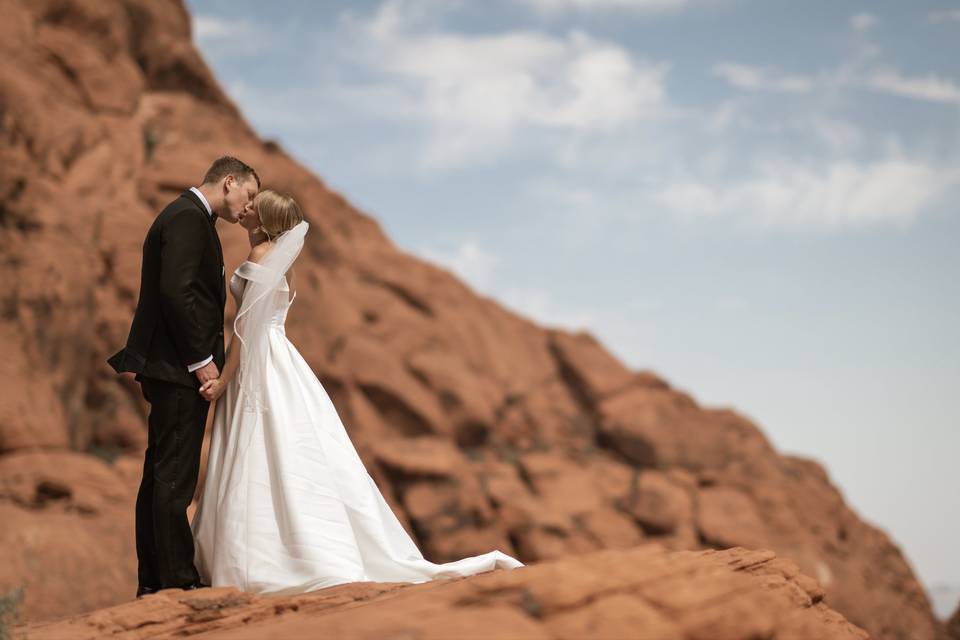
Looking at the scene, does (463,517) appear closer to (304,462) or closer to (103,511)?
(103,511)

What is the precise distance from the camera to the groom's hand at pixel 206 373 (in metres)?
5.70

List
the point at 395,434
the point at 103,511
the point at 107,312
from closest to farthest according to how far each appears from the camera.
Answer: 1. the point at 103,511
2. the point at 107,312
3. the point at 395,434

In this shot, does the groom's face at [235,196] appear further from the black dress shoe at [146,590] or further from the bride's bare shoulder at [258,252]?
the black dress shoe at [146,590]

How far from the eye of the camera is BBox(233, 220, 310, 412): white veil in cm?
591

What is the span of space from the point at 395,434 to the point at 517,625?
53.9 feet

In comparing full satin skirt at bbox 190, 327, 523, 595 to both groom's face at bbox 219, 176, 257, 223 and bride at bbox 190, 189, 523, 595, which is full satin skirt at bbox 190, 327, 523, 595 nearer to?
bride at bbox 190, 189, 523, 595

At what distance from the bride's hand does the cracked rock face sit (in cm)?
659

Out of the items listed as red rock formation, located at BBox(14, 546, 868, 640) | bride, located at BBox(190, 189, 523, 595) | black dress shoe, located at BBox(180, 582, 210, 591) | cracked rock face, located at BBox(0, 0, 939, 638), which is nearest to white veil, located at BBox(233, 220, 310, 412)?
bride, located at BBox(190, 189, 523, 595)

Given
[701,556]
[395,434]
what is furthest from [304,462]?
[395,434]

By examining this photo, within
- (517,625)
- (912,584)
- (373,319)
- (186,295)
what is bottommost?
(912,584)

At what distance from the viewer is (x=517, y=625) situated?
3.51 metres

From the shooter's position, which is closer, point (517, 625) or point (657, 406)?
point (517, 625)

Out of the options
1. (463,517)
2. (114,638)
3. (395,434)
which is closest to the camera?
(114,638)

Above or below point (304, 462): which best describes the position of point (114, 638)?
below
